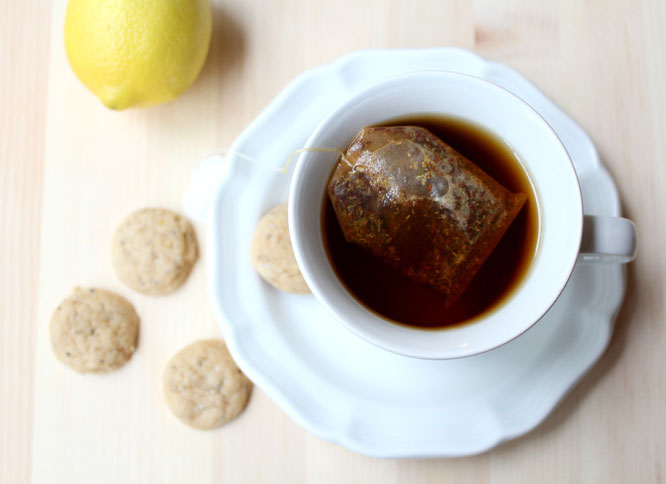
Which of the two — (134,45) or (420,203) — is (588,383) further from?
(134,45)

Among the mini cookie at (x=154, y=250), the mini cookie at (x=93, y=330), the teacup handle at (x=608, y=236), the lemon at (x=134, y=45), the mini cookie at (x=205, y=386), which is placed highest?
the lemon at (x=134, y=45)

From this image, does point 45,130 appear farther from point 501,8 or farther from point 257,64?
point 501,8

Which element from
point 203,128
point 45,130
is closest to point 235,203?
point 203,128

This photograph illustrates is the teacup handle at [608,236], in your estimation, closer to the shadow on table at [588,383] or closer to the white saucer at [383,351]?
the white saucer at [383,351]

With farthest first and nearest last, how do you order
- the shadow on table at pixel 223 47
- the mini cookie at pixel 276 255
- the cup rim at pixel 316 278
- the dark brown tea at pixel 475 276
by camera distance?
the shadow on table at pixel 223 47
the mini cookie at pixel 276 255
the dark brown tea at pixel 475 276
the cup rim at pixel 316 278

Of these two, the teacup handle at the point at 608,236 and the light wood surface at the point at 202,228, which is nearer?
the teacup handle at the point at 608,236

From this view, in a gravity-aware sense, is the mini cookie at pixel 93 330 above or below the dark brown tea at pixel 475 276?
below

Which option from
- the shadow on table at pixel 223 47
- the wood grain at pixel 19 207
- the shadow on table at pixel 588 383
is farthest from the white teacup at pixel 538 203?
the wood grain at pixel 19 207
